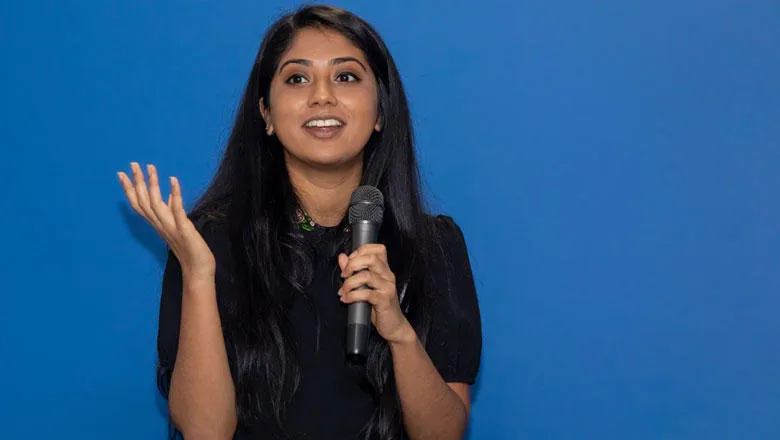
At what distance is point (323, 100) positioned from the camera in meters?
1.65

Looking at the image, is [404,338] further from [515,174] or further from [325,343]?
[515,174]

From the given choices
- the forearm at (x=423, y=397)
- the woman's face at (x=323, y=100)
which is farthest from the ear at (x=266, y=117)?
the forearm at (x=423, y=397)

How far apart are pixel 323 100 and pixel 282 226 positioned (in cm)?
28

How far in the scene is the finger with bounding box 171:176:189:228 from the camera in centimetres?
136

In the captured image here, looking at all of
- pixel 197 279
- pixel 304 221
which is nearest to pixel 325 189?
pixel 304 221

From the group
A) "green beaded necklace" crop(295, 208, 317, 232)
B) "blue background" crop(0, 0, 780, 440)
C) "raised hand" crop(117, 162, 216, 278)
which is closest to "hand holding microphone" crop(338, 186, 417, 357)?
"raised hand" crop(117, 162, 216, 278)

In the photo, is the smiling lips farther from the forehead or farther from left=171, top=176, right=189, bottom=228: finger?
left=171, top=176, right=189, bottom=228: finger

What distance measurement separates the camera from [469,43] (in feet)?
6.82

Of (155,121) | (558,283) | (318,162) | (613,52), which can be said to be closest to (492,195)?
(558,283)

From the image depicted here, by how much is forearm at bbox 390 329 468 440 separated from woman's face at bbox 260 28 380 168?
0.37 meters

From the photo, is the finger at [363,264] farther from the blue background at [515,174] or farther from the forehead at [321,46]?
the blue background at [515,174]

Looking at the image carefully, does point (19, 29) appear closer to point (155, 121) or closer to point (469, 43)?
point (155, 121)

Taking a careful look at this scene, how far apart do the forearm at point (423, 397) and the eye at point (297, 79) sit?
505mm

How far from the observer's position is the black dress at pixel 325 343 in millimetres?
1715
